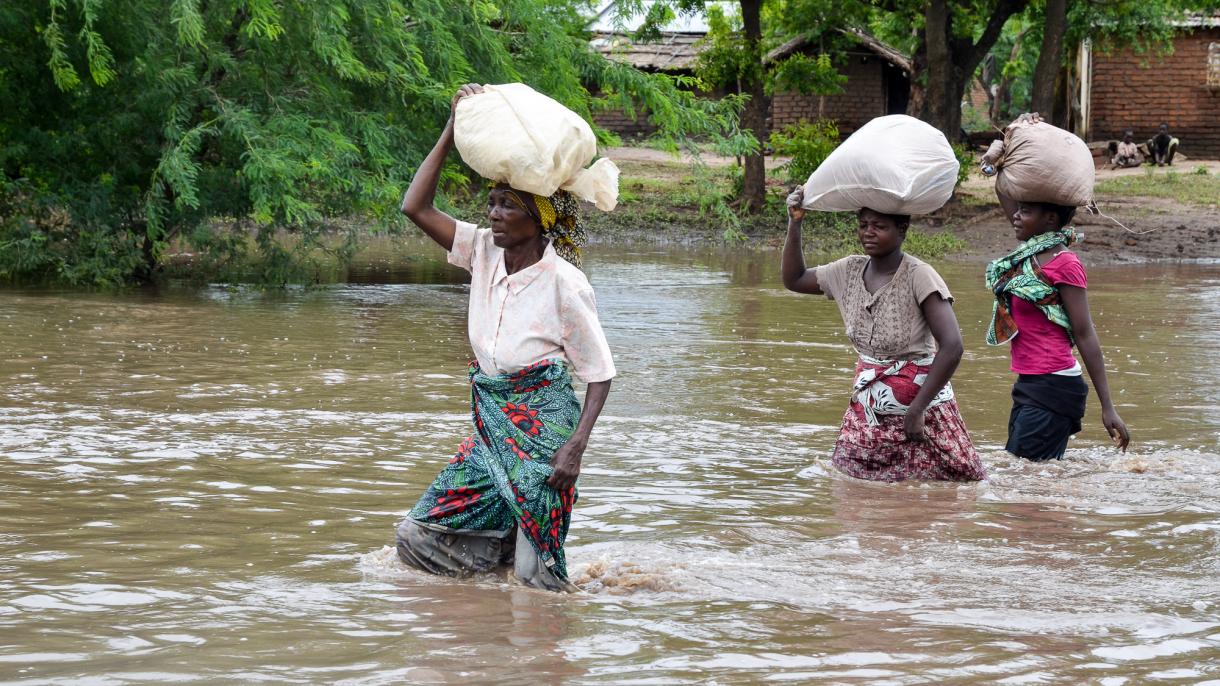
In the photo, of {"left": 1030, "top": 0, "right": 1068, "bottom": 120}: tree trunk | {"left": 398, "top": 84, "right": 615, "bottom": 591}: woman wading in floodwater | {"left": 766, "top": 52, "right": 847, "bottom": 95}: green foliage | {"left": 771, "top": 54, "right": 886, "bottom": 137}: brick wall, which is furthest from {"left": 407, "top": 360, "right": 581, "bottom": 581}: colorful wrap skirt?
{"left": 771, "top": 54, "right": 886, "bottom": 137}: brick wall

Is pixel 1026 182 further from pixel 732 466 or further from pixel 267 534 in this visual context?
pixel 267 534

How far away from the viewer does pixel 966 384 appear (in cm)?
876

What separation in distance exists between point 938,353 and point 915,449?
0.52m

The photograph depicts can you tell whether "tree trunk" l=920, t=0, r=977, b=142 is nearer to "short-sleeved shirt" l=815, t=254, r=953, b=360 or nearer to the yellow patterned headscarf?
"short-sleeved shirt" l=815, t=254, r=953, b=360

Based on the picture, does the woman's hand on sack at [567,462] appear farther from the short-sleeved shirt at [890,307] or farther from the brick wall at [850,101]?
the brick wall at [850,101]

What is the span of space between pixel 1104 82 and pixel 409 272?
2056 centimetres

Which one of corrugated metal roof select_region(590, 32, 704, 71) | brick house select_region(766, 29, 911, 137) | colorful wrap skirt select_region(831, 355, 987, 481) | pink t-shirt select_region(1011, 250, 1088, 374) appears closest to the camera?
colorful wrap skirt select_region(831, 355, 987, 481)

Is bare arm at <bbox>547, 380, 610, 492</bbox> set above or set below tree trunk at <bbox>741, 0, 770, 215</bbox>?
below

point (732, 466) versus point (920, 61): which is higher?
point (920, 61)

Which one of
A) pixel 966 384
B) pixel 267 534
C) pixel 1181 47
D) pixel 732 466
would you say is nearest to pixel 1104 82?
pixel 1181 47

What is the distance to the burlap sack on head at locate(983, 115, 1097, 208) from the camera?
563cm

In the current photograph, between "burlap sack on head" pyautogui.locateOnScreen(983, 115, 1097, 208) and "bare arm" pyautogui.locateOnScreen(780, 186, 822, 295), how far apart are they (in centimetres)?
83

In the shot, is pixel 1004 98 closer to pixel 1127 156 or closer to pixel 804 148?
pixel 1127 156

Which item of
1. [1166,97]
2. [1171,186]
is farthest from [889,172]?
[1166,97]
